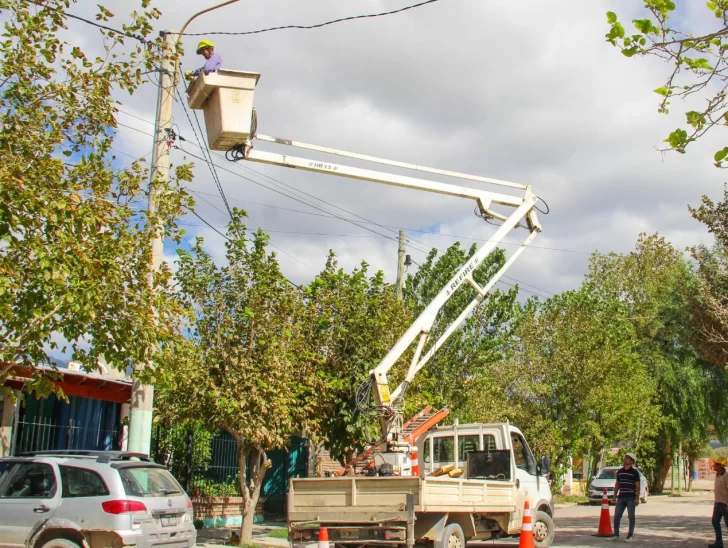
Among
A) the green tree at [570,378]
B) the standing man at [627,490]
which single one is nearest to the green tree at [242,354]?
the standing man at [627,490]

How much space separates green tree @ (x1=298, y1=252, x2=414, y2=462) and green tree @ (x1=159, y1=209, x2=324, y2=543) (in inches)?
55.5

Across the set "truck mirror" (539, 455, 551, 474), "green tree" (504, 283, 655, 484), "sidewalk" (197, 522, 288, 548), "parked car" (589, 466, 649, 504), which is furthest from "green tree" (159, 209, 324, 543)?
"parked car" (589, 466, 649, 504)

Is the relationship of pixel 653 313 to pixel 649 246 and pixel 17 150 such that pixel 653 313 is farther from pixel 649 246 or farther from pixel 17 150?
pixel 17 150

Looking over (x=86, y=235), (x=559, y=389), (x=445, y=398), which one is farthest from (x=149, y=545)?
(x=559, y=389)

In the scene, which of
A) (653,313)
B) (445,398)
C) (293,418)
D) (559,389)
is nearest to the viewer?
(293,418)

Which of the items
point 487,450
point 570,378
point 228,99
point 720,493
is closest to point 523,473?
point 487,450

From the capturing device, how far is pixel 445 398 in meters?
25.5

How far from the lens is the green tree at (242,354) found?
14.4m

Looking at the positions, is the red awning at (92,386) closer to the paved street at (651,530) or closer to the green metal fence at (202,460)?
the green metal fence at (202,460)

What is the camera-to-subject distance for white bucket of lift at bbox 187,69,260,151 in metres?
10.2

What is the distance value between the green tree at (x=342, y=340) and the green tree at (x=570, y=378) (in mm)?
14242

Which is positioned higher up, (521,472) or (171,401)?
(171,401)

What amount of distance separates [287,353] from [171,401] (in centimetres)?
226

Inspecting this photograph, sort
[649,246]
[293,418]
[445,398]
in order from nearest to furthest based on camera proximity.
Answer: [293,418] < [445,398] < [649,246]
